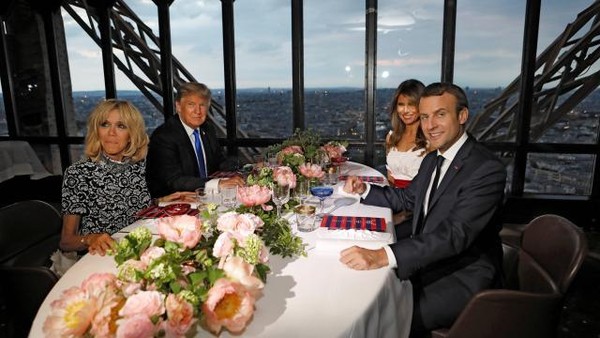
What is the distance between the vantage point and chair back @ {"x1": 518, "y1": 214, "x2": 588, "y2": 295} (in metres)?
1.43

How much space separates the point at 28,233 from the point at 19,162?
3.83 m

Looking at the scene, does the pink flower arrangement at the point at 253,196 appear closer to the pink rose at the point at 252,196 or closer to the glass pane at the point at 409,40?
the pink rose at the point at 252,196

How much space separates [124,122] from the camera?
6.95 ft

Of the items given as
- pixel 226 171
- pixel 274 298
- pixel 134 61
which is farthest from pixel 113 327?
pixel 134 61

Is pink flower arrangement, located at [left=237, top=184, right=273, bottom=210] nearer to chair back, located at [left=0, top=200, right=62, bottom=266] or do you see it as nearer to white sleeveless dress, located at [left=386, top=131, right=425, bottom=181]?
chair back, located at [left=0, top=200, right=62, bottom=266]

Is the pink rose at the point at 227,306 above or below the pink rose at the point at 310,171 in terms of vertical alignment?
below

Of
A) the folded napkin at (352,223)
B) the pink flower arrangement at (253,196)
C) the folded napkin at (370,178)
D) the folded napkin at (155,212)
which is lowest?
the folded napkin at (370,178)

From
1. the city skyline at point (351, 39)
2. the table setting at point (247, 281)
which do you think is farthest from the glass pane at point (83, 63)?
the table setting at point (247, 281)

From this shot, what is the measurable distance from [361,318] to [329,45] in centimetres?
366

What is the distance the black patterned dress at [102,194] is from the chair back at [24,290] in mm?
419

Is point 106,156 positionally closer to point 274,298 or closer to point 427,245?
point 274,298

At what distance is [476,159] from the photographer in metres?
1.72

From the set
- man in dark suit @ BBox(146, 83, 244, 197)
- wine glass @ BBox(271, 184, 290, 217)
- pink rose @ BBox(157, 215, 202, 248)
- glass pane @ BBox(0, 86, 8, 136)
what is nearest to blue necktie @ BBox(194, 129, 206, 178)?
man in dark suit @ BBox(146, 83, 244, 197)

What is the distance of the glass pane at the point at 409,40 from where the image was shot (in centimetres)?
409
